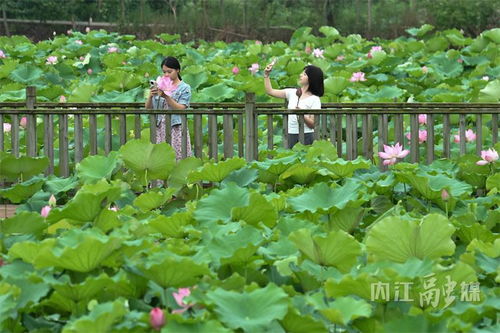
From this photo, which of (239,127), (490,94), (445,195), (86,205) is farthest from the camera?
(490,94)

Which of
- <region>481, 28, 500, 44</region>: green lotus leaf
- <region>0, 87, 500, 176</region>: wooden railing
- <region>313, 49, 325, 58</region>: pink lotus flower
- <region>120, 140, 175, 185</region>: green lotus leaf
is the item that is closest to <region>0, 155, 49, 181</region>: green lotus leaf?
<region>120, 140, 175, 185</region>: green lotus leaf

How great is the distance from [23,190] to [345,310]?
222 cm

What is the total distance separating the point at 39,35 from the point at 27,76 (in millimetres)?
7651

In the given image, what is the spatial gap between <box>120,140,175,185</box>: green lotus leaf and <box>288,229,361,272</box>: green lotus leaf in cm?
171

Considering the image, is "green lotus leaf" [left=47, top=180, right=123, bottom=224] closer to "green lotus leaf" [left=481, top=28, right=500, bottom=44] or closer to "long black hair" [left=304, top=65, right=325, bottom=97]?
"long black hair" [left=304, top=65, right=325, bottom=97]

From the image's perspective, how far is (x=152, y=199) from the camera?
4.57 m

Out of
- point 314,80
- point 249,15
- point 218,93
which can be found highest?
point 249,15

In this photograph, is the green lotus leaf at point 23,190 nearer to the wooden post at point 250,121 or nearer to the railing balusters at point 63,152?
the railing balusters at point 63,152

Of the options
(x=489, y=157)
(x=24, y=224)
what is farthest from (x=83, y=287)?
(x=489, y=157)

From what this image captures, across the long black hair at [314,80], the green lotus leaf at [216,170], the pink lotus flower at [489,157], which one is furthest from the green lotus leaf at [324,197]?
the long black hair at [314,80]

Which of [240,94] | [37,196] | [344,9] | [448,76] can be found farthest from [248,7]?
[37,196]

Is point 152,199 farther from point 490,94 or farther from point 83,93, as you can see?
point 490,94

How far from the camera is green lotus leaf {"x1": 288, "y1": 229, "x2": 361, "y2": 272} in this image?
3316 millimetres

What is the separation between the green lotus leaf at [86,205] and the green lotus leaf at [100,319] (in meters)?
1.01
